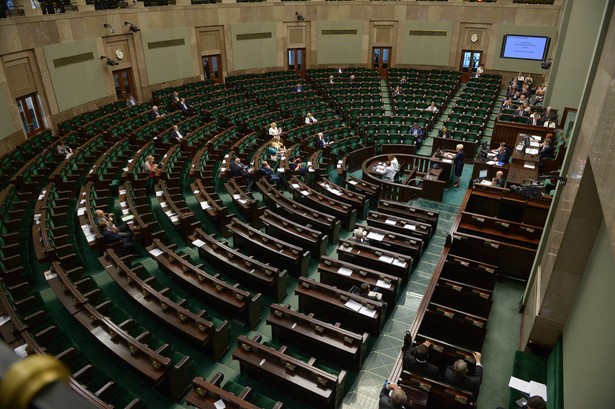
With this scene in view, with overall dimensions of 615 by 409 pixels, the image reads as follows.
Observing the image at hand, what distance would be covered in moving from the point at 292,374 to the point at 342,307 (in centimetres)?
137

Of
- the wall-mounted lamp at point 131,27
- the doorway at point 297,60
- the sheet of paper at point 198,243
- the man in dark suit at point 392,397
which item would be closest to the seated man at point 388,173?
the sheet of paper at point 198,243

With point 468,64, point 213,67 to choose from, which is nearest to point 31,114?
point 213,67

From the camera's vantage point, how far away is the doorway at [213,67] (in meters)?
19.9

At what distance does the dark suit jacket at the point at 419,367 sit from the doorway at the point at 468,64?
63.0 ft

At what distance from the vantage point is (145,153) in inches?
442

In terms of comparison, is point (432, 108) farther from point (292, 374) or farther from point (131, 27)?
point (292, 374)

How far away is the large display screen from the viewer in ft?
65.1

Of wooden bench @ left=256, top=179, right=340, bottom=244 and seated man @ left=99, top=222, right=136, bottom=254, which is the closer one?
seated man @ left=99, top=222, right=136, bottom=254

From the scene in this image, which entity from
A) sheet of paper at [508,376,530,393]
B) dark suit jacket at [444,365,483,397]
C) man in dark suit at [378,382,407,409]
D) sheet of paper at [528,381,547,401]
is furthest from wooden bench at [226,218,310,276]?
sheet of paper at [528,381,547,401]

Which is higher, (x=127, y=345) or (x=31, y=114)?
(x=31, y=114)

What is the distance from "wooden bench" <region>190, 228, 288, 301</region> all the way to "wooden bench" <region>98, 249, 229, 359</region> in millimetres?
899

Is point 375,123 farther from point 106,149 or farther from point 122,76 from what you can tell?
point 122,76

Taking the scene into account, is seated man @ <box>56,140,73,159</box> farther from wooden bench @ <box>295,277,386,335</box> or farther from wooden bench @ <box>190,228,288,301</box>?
wooden bench @ <box>295,277,386,335</box>

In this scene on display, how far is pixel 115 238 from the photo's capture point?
7586 millimetres
